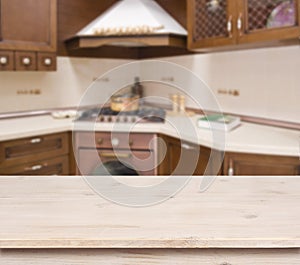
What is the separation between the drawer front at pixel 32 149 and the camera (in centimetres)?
220

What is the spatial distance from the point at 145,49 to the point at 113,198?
2871mm

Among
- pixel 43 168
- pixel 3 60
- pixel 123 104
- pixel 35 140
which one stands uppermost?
pixel 3 60

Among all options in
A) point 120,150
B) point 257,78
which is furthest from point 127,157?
point 257,78

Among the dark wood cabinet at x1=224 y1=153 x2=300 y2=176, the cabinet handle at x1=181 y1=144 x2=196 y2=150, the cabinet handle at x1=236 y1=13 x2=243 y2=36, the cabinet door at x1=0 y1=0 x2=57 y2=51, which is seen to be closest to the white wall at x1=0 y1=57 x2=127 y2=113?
the cabinet door at x1=0 y1=0 x2=57 y2=51

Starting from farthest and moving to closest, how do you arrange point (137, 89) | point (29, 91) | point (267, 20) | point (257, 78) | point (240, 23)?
point (137, 89), point (29, 91), point (257, 78), point (240, 23), point (267, 20)

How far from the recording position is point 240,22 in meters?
2.12

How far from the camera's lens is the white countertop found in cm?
184

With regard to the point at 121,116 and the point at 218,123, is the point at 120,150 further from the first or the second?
the point at 218,123

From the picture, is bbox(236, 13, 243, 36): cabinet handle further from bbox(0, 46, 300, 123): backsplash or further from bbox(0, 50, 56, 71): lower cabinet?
bbox(0, 50, 56, 71): lower cabinet

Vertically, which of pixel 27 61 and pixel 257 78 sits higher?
pixel 27 61

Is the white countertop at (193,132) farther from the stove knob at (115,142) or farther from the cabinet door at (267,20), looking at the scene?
the cabinet door at (267,20)

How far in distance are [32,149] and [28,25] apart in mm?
912

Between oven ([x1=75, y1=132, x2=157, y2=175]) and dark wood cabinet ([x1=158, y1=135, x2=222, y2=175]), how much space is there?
7 cm

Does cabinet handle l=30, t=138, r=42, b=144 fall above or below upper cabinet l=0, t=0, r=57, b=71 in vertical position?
below
